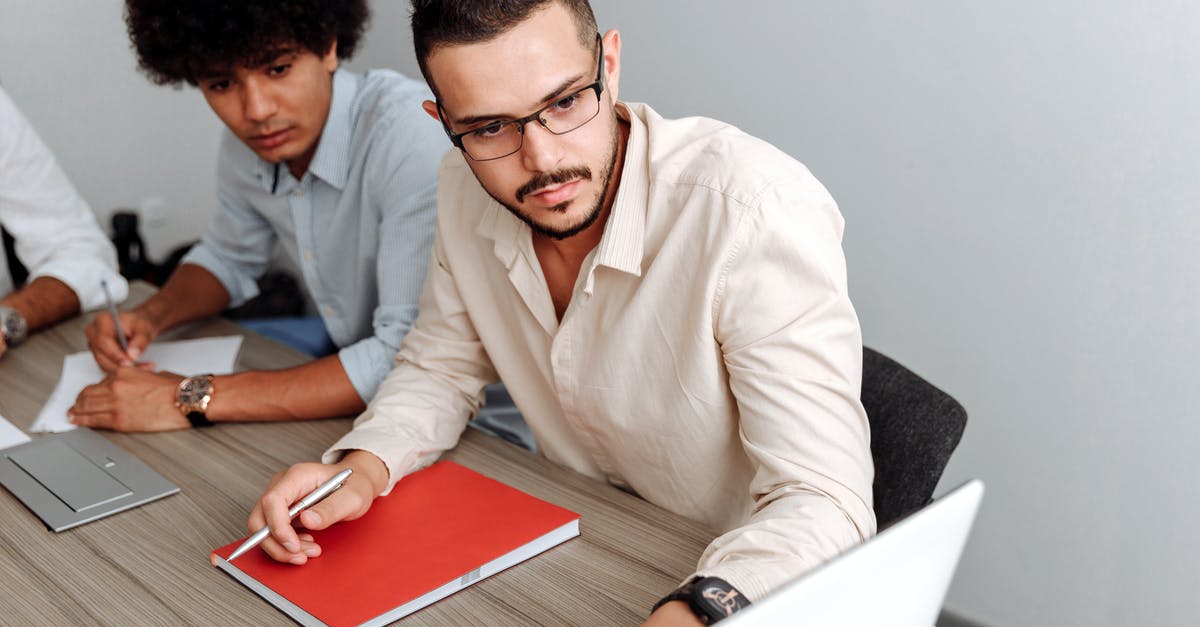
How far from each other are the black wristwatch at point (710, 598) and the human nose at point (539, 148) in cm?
52

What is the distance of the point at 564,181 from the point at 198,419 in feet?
2.43

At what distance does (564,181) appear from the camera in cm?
120

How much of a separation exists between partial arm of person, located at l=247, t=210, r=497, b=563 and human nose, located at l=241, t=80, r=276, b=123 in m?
0.50

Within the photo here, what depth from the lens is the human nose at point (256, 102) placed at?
1758 mm

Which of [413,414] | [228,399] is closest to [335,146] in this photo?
[228,399]

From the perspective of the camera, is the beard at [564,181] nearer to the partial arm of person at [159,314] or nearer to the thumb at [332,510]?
the thumb at [332,510]

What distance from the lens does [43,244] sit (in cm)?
212

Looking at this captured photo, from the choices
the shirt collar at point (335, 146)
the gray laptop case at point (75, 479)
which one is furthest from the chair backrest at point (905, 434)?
the shirt collar at point (335, 146)

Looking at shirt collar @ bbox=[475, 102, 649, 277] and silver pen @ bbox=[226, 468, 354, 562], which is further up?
shirt collar @ bbox=[475, 102, 649, 277]

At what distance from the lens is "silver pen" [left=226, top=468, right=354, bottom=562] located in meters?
1.12

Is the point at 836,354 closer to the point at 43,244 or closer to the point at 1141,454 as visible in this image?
the point at 1141,454

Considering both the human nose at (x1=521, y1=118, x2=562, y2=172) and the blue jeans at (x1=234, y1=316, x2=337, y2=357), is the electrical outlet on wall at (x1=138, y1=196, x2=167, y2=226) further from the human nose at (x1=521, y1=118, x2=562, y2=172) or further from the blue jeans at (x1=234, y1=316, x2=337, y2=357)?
the human nose at (x1=521, y1=118, x2=562, y2=172)

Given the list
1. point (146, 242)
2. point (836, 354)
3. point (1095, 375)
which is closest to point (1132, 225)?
point (1095, 375)

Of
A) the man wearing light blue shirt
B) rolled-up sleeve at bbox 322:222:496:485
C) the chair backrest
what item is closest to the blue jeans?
the man wearing light blue shirt
